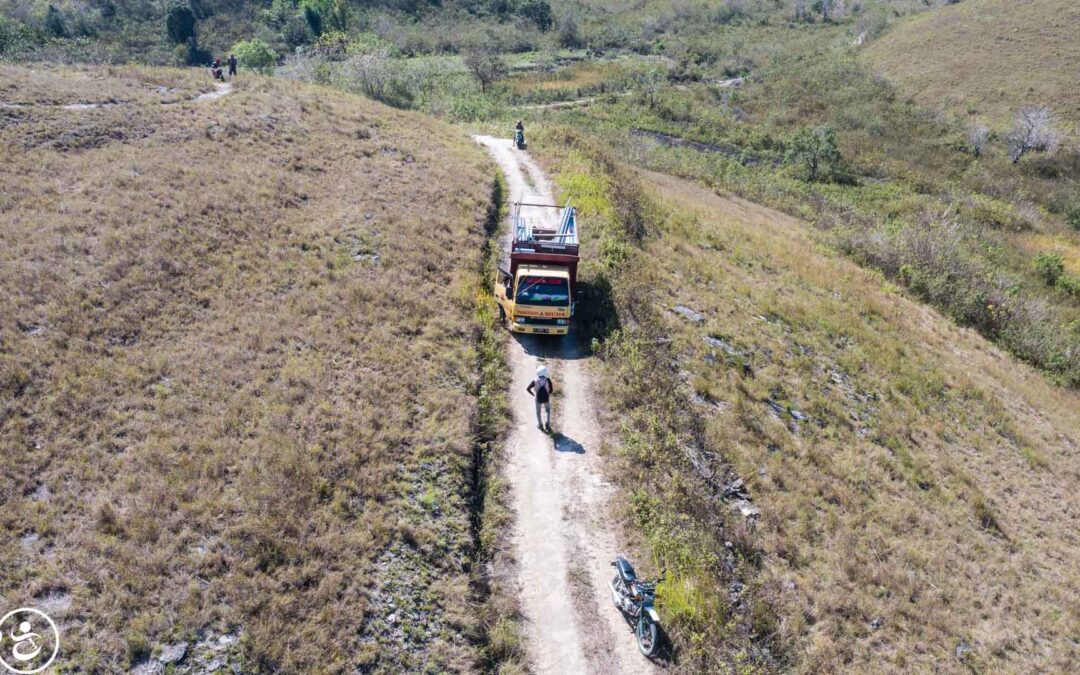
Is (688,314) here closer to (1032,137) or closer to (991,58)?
(1032,137)

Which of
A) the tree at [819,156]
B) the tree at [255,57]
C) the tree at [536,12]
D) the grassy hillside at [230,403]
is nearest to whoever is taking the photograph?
the grassy hillside at [230,403]

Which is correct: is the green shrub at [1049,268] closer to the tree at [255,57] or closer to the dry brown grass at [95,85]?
the dry brown grass at [95,85]

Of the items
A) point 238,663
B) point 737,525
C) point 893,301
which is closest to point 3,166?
point 238,663

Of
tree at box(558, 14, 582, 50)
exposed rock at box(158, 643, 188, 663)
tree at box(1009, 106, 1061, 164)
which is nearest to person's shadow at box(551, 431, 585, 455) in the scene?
exposed rock at box(158, 643, 188, 663)

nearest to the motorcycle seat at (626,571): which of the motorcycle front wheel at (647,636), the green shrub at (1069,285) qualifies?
the motorcycle front wheel at (647,636)

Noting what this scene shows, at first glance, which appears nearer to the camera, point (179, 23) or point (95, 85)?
point (95, 85)
